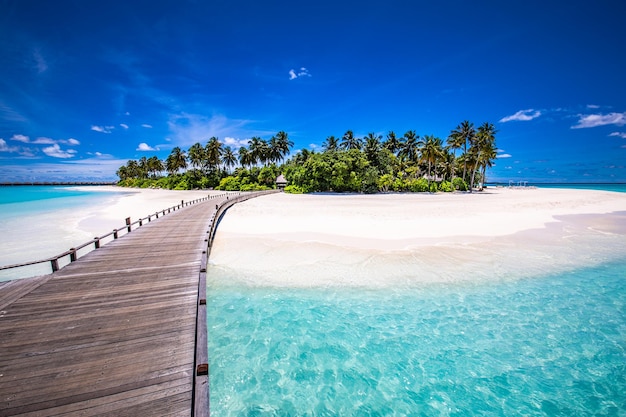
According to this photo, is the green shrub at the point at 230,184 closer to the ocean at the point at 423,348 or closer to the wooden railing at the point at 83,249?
the wooden railing at the point at 83,249

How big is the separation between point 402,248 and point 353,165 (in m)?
36.5

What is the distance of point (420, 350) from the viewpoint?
21.1ft

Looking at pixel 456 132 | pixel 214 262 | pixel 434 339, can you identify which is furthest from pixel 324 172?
pixel 434 339

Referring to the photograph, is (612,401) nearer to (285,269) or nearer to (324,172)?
(285,269)

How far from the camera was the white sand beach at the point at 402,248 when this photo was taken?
34.5ft

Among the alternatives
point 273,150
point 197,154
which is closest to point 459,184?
point 273,150

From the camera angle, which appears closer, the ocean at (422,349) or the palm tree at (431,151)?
the ocean at (422,349)

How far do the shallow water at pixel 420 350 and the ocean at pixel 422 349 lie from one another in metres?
0.02

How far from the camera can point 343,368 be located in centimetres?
591

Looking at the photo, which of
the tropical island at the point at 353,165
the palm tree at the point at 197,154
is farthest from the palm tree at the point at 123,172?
the palm tree at the point at 197,154

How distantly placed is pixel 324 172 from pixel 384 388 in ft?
145

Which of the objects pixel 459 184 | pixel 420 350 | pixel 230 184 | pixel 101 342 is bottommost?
pixel 420 350

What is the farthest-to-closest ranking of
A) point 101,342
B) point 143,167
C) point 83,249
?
point 143,167 < point 83,249 < point 101,342

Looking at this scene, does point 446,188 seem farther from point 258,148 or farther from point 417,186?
point 258,148
